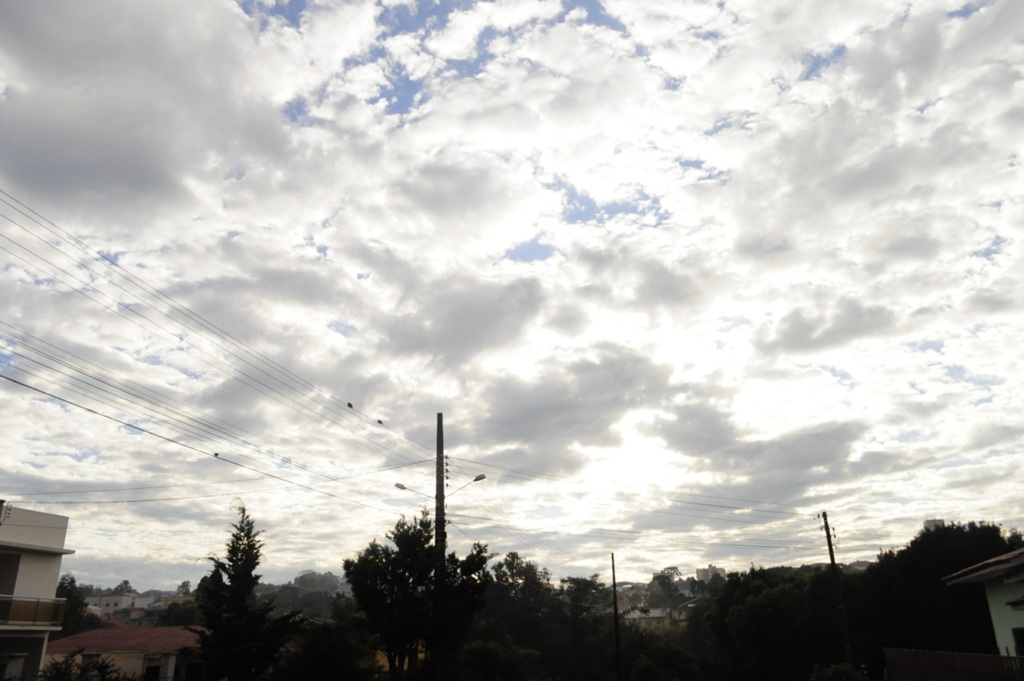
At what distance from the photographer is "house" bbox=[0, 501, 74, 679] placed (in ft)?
89.0

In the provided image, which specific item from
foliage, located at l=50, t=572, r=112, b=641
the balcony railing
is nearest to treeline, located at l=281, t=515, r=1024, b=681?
the balcony railing

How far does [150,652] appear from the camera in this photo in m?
34.3

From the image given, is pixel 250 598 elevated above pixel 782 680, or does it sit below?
above

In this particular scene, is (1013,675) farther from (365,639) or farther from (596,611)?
(596,611)

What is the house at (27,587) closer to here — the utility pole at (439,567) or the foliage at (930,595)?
the utility pole at (439,567)

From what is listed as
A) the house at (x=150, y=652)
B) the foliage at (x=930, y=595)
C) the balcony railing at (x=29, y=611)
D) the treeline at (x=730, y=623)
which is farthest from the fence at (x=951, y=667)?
the balcony railing at (x=29, y=611)

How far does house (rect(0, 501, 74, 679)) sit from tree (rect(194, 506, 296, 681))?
5.59 m

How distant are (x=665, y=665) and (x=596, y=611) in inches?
661

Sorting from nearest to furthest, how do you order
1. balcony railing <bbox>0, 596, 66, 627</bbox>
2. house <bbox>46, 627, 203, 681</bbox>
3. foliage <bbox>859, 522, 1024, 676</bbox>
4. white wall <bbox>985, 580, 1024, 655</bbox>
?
white wall <bbox>985, 580, 1024, 655</bbox> < balcony railing <bbox>0, 596, 66, 627</bbox> < house <bbox>46, 627, 203, 681</bbox> < foliage <bbox>859, 522, 1024, 676</bbox>

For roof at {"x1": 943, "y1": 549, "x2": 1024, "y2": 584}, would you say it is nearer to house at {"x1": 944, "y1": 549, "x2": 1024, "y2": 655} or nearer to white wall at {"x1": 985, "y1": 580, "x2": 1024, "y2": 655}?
house at {"x1": 944, "y1": 549, "x2": 1024, "y2": 655}

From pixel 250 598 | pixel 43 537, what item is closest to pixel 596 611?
pixel 250 598

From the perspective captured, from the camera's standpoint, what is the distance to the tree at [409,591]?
26578 mm

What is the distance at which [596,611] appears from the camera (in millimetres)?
76688

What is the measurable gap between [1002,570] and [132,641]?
38250mm
